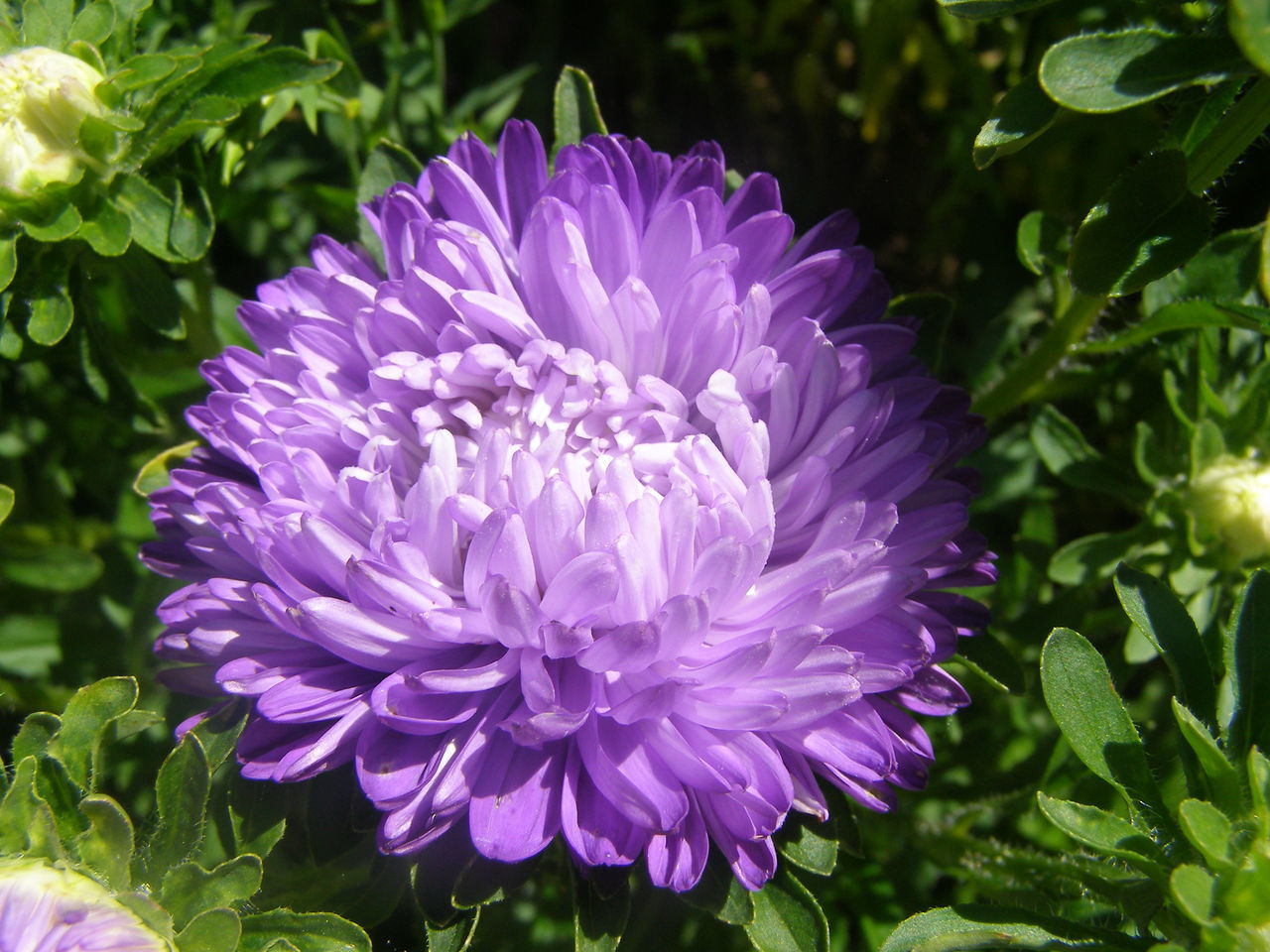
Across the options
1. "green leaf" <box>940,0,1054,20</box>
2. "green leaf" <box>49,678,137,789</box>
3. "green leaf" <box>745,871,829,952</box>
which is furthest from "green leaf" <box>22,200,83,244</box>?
"green leaf" <box>745,871,829,952</box>

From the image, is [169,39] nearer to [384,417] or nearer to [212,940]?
[384,417]

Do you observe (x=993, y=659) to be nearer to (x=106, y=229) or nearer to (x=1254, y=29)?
(x=1254, y=29)

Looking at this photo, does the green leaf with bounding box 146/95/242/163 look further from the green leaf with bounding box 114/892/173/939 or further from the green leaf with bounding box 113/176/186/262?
Result: the green leaf with bounding box 114/892/173/939

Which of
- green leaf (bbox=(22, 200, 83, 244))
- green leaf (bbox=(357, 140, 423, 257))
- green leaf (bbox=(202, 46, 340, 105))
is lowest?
green leaf (bbox=(357, 140, 423, 257))

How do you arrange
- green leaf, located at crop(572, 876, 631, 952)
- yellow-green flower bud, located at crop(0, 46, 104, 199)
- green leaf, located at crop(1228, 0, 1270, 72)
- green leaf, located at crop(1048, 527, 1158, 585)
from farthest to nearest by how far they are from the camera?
green leaf, located at crop(1048, 527, 1158, 585) < yellow-green flower bud, located at crop(0, 46, 104, 199) < green leaf, located at crop(572, 876, 631, 952) < green leaf, located at crop(1228, 0, 1270, 72)

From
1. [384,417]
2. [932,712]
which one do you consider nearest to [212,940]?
[384,417]
